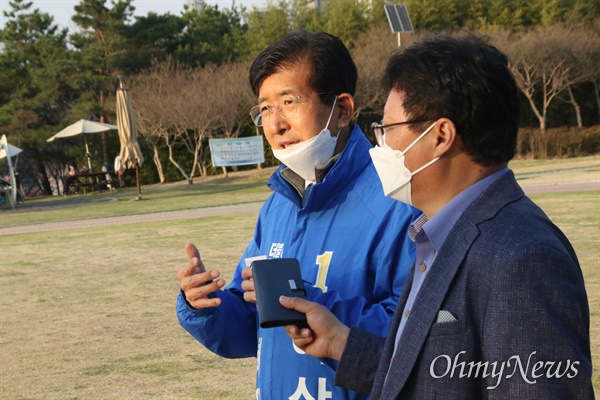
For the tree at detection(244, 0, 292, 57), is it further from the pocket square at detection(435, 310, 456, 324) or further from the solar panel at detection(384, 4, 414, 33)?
the pocket square at detection(435, 310, 456, 324)

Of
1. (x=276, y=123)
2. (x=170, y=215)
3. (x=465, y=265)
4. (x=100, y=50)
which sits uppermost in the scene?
(x=100, y=50)

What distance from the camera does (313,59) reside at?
2822mm

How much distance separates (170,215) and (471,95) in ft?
56.8

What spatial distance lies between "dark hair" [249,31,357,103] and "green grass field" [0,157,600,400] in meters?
2.86

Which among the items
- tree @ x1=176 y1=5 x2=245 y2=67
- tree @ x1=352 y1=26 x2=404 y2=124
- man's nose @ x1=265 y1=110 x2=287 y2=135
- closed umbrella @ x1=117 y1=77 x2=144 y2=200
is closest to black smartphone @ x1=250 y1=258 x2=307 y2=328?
man's nose @ x1=265 y1=110 x2=287 y2=135

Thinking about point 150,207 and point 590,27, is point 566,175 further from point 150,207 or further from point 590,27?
point 590,27

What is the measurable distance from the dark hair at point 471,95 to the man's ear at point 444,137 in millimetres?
13

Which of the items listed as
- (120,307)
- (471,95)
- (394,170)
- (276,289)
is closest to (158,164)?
(120,307)

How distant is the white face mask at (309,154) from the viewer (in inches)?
110

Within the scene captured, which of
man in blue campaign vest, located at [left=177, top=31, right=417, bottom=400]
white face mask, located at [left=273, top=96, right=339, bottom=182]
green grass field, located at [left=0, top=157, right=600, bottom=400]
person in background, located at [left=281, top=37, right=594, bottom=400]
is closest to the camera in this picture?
person in background, located at [left=281, top=37, right=594, bottom=400]

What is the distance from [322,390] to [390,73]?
0.99m

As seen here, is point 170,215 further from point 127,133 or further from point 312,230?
point 312,230

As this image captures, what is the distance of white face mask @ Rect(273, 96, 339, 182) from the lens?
2.79m

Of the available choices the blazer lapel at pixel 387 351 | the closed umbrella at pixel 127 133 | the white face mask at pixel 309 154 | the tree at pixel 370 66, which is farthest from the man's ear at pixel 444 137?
the tree at pixel 370 66
